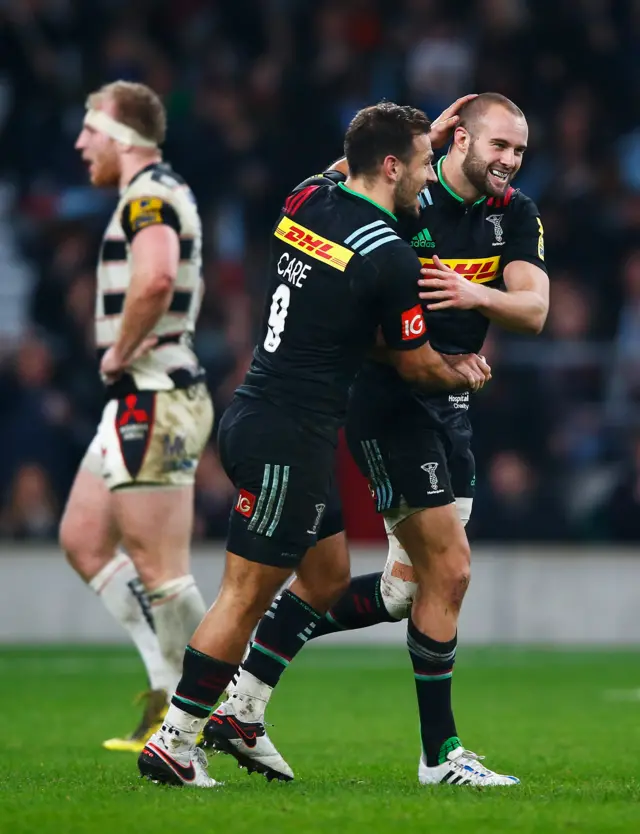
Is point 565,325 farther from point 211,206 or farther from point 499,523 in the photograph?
point 211,206

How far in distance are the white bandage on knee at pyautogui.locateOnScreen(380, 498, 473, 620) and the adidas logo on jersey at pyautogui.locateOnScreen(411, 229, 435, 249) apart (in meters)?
0.94

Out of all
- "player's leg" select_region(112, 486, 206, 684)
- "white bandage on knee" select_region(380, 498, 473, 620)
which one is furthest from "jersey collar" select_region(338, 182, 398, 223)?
"player's leg" select_region(112, 486, 206, 684)

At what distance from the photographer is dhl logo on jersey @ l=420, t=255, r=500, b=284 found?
5812 millimetres

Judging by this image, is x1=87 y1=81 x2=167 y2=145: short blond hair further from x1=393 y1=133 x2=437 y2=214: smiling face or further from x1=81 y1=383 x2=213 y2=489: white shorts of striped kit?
x1=393 y1=133 x2=437 y2=214: smiling face

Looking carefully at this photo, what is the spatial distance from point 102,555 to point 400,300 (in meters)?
2.66

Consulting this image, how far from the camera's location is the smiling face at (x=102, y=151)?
284 inches

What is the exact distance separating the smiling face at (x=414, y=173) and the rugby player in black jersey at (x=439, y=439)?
224mm

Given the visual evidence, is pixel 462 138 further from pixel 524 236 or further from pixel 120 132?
pixel 120 132

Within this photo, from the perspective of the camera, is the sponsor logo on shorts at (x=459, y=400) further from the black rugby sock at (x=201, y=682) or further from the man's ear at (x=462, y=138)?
the black rugby sock at (x=201, y=682)

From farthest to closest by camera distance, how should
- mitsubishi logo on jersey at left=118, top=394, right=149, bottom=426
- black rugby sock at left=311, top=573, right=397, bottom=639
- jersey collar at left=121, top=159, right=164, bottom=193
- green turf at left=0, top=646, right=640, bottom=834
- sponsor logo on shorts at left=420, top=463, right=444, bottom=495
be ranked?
1. jersey collar at left=121, top=159, right=164, bottom=193
2. mitsubishi logo on jersey at left=118, top=394, right=149, bottom=426
3. black rugby sock at left=311, top=573, right=397, bottom=639
4. sponsor logo on shorts at left=420, top=463, right=444, bottom=495
5. green turf at left=0, top=646, right=640, bottom=834

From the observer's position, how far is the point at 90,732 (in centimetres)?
760

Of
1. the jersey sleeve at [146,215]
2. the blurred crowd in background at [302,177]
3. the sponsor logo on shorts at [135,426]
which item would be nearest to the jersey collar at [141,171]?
the jersey sleeve at [146,215]

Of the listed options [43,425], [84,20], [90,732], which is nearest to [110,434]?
[90,732]

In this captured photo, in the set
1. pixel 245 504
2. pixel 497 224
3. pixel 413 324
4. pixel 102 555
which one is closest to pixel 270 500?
pixel 245 504
